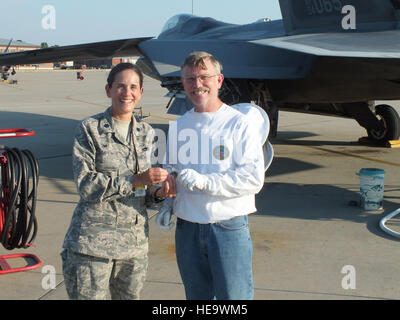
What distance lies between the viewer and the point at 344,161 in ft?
33.9

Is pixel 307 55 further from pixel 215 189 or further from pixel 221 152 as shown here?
pixel 215 189

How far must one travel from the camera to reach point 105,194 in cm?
287

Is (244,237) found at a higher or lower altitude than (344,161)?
higher

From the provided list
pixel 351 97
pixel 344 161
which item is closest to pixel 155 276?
pixel 351 97

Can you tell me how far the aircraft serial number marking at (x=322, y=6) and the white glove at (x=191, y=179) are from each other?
6560 millimetres

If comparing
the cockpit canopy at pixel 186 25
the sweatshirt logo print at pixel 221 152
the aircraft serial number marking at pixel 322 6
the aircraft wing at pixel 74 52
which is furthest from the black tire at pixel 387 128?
the sweatshirt logo print at pixel 221 152

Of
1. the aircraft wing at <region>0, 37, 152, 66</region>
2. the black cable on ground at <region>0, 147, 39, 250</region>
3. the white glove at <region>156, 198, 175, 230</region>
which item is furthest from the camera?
the aircraft wing at <region>0, 37, 152, 66</region>

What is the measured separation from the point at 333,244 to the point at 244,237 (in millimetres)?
2986

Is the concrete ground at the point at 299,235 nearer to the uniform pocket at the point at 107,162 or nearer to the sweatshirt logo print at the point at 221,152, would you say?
the uniform pocket at the point at 107,162

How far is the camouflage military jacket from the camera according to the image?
2881 mm

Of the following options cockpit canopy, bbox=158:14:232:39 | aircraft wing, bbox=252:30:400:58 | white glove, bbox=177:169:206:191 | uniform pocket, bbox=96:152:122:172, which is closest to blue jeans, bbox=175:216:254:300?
white glove, bbox=177:169:206:191

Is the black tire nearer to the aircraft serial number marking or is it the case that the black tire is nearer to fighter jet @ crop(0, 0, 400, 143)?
fighter jet @ crop(0, 0, 400, 143)
